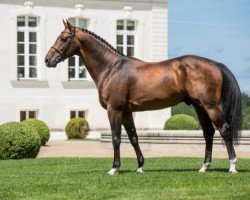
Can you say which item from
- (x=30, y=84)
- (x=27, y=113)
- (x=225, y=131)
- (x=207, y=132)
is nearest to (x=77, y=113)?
(x=27, y=113)

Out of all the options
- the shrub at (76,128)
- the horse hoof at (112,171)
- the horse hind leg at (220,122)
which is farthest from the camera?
the shrub at (76,128)

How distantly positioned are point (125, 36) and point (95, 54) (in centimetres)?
1798

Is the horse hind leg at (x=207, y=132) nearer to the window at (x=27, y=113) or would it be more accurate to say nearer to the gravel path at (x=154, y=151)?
the gravel path at (x=154, y=151)

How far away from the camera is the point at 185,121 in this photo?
83.5 ft

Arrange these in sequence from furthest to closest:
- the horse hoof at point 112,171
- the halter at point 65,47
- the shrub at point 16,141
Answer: the shrub at point 16,141 < the halter at point 65,47 < the horse hoof at point 112,171

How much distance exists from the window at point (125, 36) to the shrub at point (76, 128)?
11.9 feet

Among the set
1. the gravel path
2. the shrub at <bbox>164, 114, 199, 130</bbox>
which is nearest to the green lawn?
the gravel path

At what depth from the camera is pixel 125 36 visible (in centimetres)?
2853

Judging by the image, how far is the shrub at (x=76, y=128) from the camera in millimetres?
26203

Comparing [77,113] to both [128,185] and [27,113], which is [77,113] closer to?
[27,113]

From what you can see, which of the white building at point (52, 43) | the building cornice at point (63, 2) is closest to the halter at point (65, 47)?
the white building at point (52, 43)

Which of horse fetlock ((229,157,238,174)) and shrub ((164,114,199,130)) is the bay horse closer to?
horse fetlock ((229,157,238,174))

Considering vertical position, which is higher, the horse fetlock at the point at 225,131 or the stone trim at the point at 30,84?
the horse fetlock at the point at 225,131

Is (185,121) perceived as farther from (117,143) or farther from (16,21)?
(117,143)
